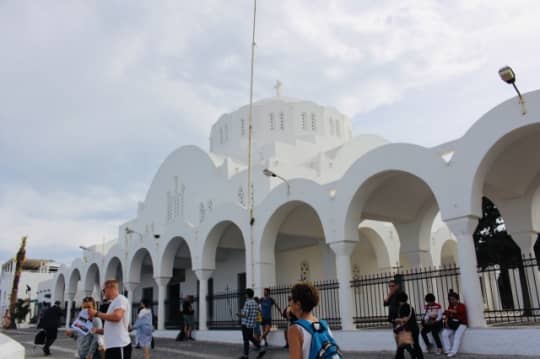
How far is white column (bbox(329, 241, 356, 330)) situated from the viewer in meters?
10.4

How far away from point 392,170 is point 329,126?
37.7 ft

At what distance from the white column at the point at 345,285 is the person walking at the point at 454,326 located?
2476 millimetres

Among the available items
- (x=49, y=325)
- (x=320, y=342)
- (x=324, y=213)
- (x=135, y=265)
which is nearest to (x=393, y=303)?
(x=324, y=213)


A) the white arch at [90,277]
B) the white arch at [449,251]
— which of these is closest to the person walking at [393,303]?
the white arch at [449,251]

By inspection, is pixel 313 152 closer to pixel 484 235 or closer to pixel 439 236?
pixel 439 236

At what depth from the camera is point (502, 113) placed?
8.37 meters

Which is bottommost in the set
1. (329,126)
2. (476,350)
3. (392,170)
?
(476,350)

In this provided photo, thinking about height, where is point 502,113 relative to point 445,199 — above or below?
above

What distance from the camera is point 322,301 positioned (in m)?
15.0

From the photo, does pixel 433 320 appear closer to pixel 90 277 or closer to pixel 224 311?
pixel 224 311

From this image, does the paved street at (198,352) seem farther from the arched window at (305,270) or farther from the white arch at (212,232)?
the arched window at (305,270)

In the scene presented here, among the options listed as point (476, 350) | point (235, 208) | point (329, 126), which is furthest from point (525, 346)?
point (329, 126)

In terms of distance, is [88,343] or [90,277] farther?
[90,277]

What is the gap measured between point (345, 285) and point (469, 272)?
9.72 ft
